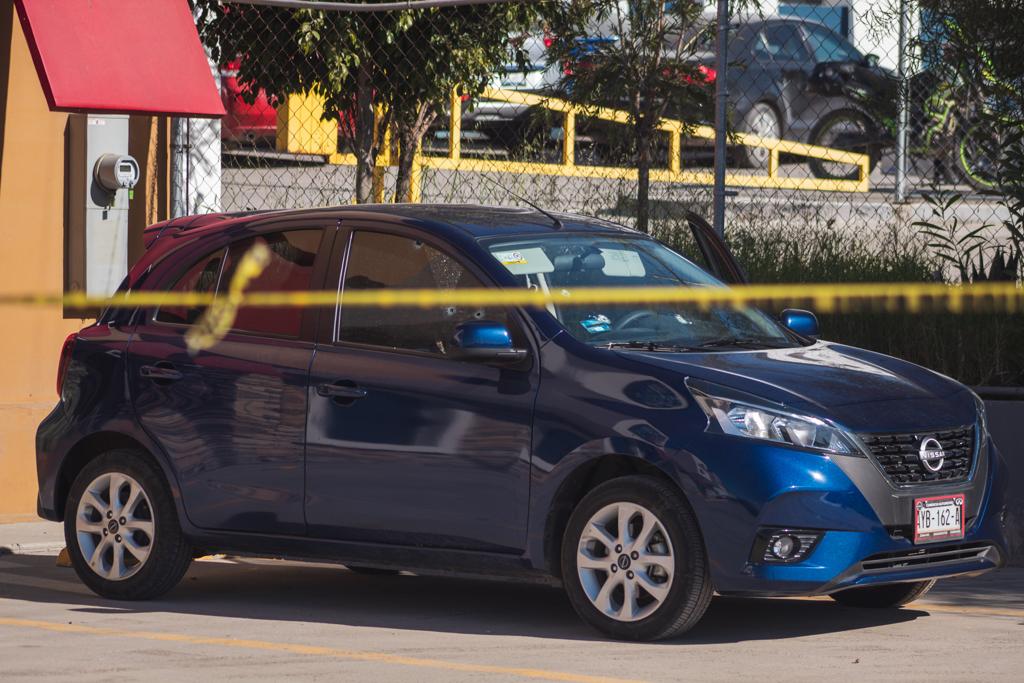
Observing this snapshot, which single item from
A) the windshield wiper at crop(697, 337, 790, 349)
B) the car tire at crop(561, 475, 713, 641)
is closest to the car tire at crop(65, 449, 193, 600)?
the car tire at crop(561, 475, 713, 641)

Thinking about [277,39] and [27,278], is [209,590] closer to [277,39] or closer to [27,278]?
[27,278]

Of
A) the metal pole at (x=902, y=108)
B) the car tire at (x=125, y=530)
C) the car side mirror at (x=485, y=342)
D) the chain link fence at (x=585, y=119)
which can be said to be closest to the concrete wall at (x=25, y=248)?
the chain link fence at (x=585, y=119)

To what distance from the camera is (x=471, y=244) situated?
7.99 metres

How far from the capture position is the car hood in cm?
724

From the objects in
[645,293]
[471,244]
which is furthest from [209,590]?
[645,293]

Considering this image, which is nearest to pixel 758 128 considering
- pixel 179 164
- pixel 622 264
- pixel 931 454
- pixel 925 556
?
pixel 179 164

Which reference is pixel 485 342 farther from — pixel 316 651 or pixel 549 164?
pixel 549 164

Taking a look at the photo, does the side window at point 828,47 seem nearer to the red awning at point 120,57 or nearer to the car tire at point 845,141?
the car tire at point 845,141

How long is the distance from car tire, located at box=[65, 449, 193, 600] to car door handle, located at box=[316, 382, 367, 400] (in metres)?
0.99

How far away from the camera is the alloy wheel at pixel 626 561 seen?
727 cm

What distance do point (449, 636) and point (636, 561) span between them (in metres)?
0.84

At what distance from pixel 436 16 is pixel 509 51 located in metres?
1.00

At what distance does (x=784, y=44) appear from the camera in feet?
67.1

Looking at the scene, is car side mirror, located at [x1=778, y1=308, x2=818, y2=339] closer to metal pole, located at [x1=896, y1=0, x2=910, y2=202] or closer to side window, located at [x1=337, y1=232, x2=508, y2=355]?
side window, located at [x1=337, y1=232, x2=508, y2=355]
